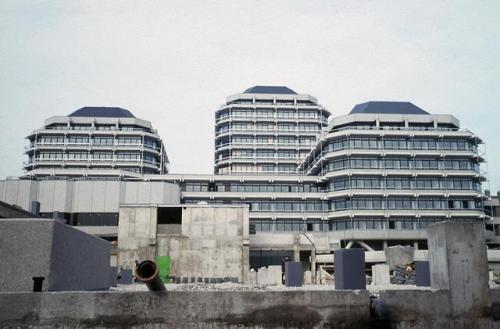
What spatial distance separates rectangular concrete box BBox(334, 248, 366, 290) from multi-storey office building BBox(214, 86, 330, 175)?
92.3 metres

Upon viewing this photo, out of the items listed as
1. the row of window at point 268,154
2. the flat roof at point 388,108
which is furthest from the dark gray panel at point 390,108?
the row of window at point 268,154

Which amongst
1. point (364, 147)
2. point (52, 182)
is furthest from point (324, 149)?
point (52, 182)

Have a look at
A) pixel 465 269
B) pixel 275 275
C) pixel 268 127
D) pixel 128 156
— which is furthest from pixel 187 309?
pixel 268 127

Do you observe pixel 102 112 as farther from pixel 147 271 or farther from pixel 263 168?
pixel 147 271

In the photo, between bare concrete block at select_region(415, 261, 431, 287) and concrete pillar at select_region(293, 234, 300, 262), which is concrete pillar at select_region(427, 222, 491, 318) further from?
concrete pillar at select_region(293, 234, 300, 262)

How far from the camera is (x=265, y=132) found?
106 m

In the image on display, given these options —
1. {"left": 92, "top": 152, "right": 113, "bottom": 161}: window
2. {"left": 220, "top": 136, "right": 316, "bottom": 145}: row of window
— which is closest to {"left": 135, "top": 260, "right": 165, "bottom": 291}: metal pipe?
{"left": 92, "top": 152, "right": 113, "bottom": 161}: window

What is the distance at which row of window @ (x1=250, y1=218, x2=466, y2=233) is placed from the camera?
7581cm

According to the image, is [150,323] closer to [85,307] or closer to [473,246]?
[85,307]

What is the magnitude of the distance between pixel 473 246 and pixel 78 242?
9.43m

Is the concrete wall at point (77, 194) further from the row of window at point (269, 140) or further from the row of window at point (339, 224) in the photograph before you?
the row of window at point (269, 140)

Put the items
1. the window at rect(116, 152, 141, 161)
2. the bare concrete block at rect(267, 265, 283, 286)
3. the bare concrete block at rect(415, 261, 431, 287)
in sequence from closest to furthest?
the bare concrete block at rect(415, 261, 431, 287) → the bare concrete block at rect(267, 265, 283, 286) → the window at rect(116, 152, 141, 161)

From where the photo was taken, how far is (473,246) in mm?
9070

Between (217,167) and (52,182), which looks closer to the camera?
(52,182)
